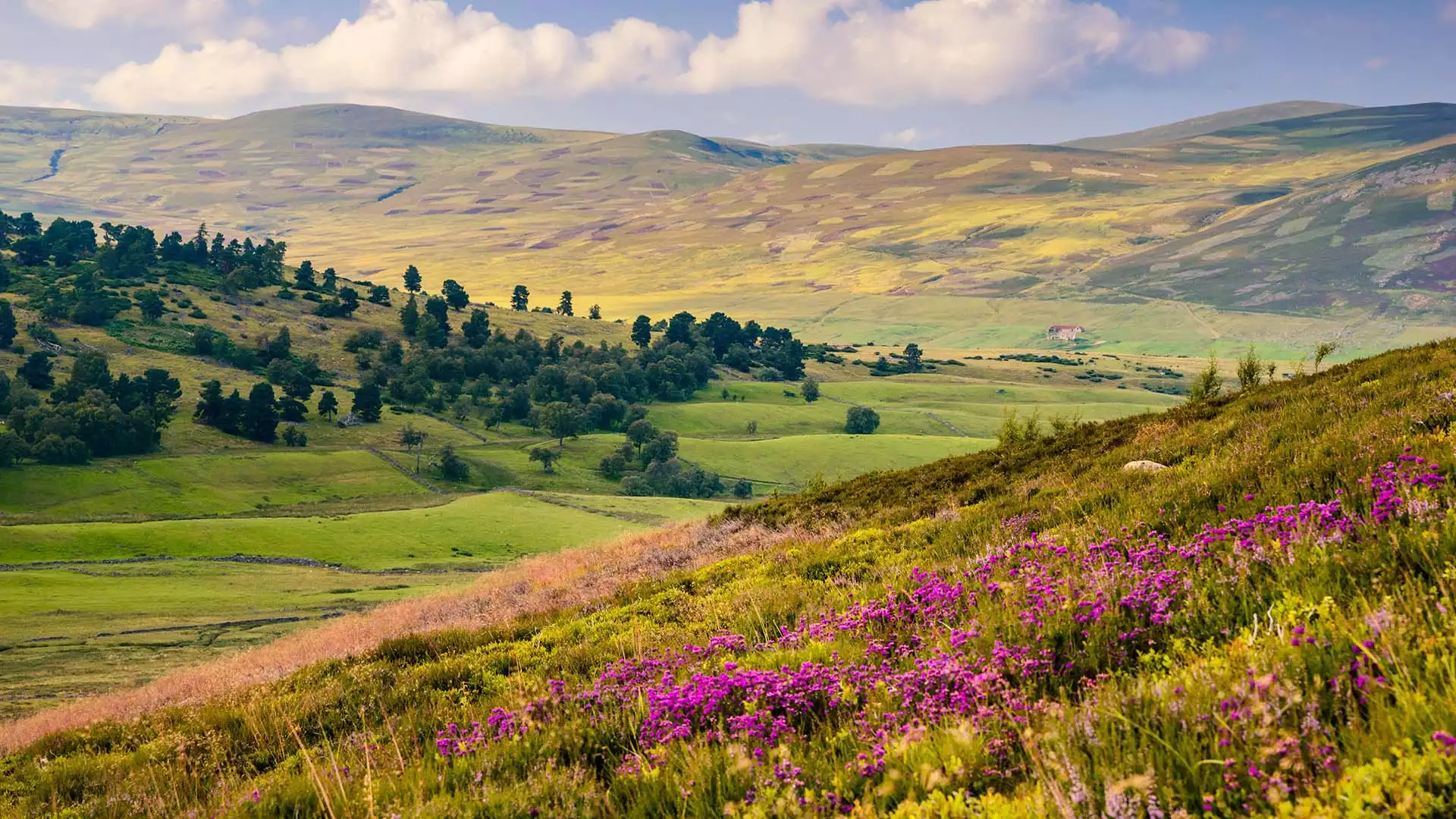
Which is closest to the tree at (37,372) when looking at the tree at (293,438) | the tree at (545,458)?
the tree at (293,438)

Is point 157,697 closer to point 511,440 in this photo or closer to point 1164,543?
point 1164,543

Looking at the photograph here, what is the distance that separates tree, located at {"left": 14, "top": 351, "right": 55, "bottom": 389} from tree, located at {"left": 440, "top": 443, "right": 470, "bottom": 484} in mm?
65286

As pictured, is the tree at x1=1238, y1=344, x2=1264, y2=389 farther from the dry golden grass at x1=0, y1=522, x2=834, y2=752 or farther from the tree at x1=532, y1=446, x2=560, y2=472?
the tree at x1=532, y1=446, x2=560, y2=472

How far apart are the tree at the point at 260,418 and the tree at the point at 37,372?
3176cm

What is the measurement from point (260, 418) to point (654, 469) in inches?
2551

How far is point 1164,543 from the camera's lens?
812cm

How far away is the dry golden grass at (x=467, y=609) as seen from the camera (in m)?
15.1

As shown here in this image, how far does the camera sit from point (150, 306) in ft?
565

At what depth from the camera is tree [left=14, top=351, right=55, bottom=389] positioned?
5221 inches

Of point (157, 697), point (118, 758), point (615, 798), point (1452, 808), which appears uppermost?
point (1452, 808)

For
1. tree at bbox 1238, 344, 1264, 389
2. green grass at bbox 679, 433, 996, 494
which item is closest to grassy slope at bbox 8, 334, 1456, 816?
tree at bbox 1238, 344, 1264, 389

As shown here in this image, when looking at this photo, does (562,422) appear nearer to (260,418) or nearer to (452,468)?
(452,468)

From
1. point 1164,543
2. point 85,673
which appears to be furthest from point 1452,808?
point 85,673

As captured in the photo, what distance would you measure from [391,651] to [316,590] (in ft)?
170
